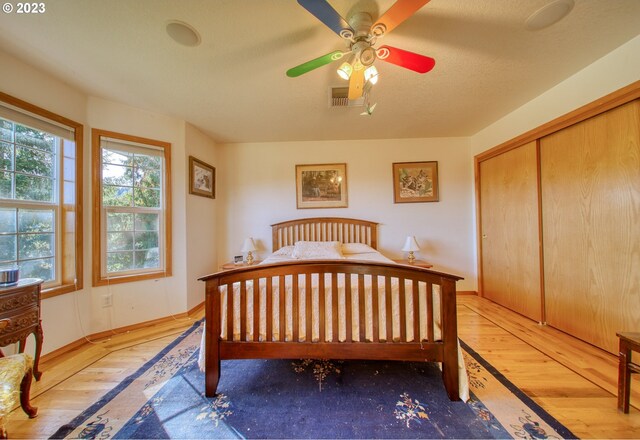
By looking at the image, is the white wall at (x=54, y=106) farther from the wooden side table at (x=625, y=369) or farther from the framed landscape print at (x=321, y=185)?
the wooden side table at (x=625, y=369)

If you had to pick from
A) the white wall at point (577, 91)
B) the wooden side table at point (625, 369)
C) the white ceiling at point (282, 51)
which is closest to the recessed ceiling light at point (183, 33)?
the white ceiling at point (282, 51)

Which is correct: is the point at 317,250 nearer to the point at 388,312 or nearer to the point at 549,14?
the point at 388,312

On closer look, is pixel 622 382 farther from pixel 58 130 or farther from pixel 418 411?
pixel 58 130

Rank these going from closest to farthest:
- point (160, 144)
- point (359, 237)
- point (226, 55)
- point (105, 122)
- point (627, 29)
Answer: point (627, 29) → point (226, 55) → point (105, 122) → point (160, 144) → point (359, 237)

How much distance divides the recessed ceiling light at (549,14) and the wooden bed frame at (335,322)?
1.79 m

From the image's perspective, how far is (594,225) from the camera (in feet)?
6.15

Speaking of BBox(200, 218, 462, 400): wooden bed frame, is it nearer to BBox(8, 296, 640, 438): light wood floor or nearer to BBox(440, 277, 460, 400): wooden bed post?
BBox(440, 277, 460, 400): wooden bed post

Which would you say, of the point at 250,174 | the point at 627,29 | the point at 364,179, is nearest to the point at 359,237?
the point at 364,179

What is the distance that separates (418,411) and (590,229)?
222 cm

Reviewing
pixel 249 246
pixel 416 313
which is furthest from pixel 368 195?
pixel 416 313

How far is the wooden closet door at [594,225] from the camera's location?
1.67m

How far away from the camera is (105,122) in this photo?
2275 millimetres

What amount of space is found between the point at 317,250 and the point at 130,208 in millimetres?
2228

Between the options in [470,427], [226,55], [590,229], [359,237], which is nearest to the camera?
[470,427]
